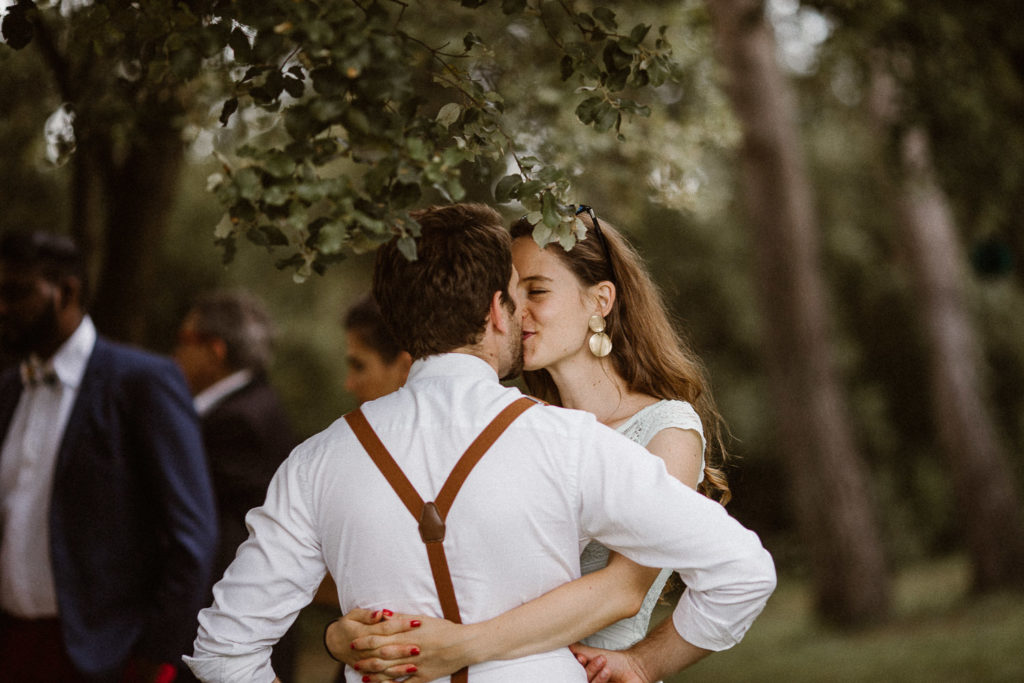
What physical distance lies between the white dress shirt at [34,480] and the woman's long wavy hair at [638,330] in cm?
181

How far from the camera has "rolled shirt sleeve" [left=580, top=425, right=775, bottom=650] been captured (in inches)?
74.0

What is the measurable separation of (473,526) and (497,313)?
443 mm

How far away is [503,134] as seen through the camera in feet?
7.13

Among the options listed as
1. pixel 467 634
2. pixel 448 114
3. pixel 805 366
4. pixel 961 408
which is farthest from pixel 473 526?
pixel 961 408

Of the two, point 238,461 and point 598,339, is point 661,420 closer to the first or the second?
point 598,339

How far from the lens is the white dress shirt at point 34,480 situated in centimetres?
351

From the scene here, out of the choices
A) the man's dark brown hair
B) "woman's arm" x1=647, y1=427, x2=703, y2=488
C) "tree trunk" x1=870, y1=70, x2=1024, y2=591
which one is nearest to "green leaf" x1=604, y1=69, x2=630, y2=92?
the man's dark brown hair

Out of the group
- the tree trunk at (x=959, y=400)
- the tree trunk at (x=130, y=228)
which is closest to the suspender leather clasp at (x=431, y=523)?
the tree trunk at (x=130, y=228)

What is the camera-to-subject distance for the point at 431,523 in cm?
189

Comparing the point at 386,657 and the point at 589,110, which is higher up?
the point at 589,110

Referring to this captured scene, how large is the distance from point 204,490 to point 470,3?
214 cm

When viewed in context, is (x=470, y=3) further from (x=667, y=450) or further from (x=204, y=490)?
(x=204, y=490)

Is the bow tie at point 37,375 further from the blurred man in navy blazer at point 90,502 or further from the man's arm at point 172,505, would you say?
the man's arm at point 172,505

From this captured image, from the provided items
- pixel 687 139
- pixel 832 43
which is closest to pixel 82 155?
pixel 687 139
